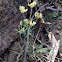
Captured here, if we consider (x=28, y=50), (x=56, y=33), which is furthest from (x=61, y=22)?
(x=28, y=50)

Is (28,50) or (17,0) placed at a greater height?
(17,0)

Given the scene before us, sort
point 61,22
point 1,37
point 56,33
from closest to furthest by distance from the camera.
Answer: point 1,37 → point 56,33 → point 61,22

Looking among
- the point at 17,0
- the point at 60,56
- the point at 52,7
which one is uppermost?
the point at 17,0

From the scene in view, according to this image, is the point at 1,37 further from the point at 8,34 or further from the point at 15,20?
the point at 15,20

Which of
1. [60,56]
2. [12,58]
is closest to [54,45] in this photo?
[60,56]

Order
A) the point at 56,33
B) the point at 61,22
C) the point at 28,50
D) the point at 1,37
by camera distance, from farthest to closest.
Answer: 1. the point at 61,22
2. the point at 56,33
3. the point at 28,50
4. the point at 1,37

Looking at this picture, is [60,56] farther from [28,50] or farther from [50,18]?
[50,18]

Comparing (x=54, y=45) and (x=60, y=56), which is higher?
(x=54, y=45)

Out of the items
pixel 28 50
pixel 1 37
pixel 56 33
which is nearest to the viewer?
pixel 1 37

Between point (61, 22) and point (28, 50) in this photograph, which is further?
point (61, 22)
